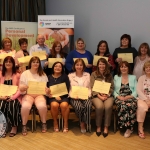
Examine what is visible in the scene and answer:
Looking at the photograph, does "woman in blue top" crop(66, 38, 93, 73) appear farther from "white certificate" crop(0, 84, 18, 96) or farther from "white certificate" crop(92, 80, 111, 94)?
"white certificate" crop(0, 84, 18, 96)

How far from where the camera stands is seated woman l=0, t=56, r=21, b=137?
3354 millimetres

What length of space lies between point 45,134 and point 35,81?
0.83m

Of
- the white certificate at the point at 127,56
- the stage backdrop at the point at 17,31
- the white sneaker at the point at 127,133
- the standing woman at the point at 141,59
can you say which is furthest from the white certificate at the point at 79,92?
the stage backdrop at the point at 17,31

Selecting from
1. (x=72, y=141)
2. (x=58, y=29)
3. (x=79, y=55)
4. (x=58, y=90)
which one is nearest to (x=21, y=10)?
(x=58, y=29)

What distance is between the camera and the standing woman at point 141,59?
3.93 meters

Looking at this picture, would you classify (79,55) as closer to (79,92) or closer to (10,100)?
(79,92)

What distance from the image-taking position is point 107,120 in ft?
11.2

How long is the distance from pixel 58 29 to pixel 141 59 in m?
1.96

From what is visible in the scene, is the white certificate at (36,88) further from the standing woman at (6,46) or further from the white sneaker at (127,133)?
the white sneaker at (127,133)

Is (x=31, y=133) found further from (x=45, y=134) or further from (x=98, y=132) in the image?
(x=98, y=132)

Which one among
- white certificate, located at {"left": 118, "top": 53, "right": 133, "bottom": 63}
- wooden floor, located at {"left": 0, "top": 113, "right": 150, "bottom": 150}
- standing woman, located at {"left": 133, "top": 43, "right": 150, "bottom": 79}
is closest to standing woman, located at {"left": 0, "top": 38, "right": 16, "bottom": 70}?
wooden floor, located at {"left": 0, "top": 113, "right": 150, "bottom": 150}

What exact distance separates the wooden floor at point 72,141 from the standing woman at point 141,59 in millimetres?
1012

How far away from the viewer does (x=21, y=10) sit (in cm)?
546

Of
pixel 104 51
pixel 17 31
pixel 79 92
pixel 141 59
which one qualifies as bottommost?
pixel 79 92
